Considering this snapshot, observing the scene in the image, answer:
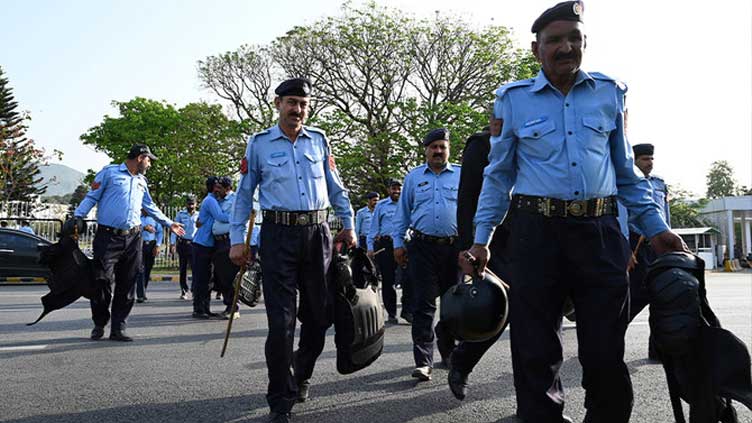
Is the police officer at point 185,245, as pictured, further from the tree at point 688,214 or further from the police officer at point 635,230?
the tree at point 688,214

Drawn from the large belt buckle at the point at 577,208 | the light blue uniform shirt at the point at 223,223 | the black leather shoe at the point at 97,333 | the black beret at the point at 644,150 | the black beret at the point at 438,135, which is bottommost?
the black leather shoe at the point at 97,333

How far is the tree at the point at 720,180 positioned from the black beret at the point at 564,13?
102m

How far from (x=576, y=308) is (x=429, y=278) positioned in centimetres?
282

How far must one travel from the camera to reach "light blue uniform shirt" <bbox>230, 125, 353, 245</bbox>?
4609 mm

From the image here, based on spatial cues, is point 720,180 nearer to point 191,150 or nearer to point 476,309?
point 191,150

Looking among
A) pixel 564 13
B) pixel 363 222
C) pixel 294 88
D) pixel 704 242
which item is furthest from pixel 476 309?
pixel 704 242

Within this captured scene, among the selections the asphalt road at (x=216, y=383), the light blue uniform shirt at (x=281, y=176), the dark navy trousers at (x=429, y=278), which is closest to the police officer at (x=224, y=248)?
the asphalt road at (x=216, y=383)

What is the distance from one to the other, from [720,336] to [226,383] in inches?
144

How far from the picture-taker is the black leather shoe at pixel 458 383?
464cm

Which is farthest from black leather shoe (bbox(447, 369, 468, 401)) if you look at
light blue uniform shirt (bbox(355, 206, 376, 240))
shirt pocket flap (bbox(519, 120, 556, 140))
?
light blue uniform shirt (bbox(355, 206, 376, 240))

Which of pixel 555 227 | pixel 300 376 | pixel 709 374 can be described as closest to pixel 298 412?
pixel 300 376

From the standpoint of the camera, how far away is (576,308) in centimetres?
317

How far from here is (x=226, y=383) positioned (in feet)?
17.1

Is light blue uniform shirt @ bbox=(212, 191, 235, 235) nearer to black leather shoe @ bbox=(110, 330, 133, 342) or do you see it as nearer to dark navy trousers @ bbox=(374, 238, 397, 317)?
dark navy trousers @ bbox=(374, 238, 397, 317)
